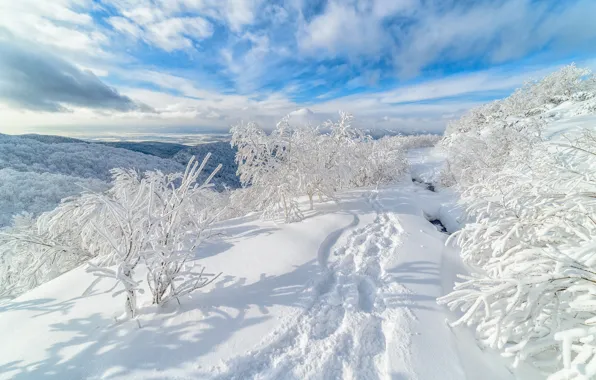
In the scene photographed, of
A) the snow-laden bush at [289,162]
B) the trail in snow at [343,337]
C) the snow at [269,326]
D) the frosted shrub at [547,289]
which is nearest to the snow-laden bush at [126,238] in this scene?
the snow at [269,326]

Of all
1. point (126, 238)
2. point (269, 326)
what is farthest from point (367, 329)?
point (126, 238)

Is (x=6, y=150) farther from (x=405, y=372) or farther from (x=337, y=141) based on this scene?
(x=405, y=372)

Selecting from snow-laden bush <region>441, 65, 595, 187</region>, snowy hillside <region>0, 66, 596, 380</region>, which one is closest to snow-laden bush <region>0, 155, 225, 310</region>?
snowy hillside <region>0, 66, 596, 380</region>

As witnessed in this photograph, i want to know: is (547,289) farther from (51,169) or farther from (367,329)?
(51,169)

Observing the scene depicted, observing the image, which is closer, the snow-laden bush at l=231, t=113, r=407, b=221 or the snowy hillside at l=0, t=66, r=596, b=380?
the snowy hillside at l=0, t=66, r=596, b=380

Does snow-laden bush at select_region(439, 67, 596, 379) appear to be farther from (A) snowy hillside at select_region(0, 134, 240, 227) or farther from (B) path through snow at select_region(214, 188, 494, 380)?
(A) snowy hillside at select_region(0, 134, 240, 227)

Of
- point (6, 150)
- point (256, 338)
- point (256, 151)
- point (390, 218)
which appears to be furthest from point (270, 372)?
point (6, 150)

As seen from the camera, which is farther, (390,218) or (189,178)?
(390,218)
